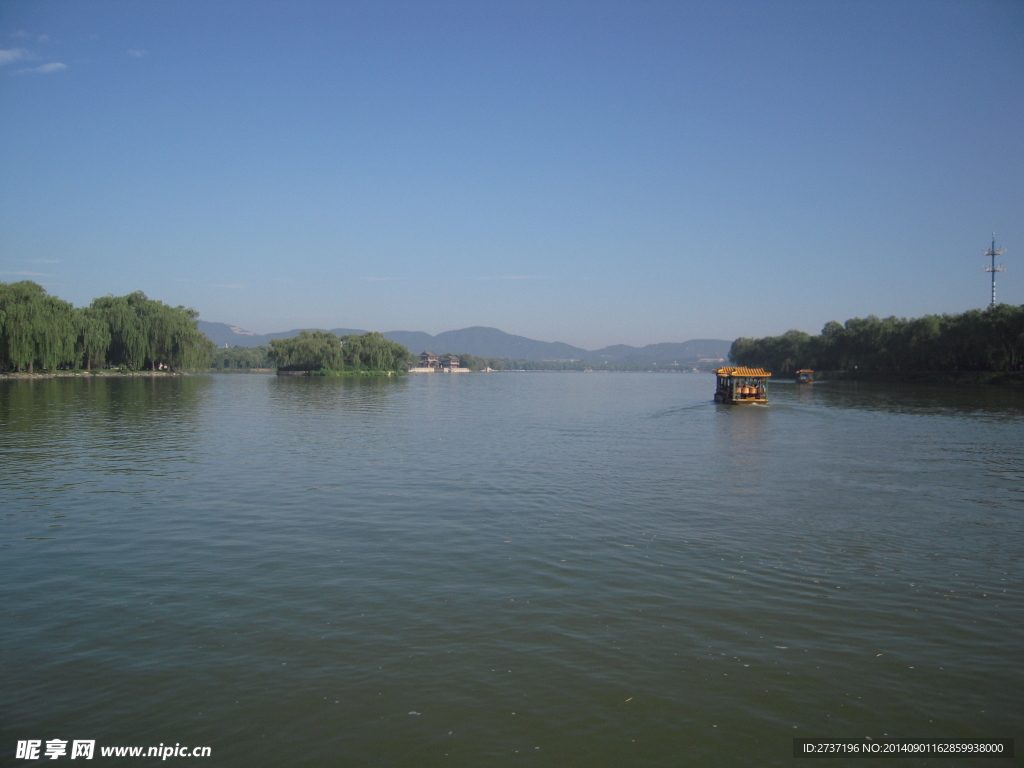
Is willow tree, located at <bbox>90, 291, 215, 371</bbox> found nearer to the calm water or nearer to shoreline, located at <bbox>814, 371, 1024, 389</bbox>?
the calm water

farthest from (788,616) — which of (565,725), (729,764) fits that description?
(565,725)

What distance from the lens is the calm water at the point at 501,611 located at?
598 cm

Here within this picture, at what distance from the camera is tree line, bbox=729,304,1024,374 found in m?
77.0

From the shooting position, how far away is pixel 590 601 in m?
8.91

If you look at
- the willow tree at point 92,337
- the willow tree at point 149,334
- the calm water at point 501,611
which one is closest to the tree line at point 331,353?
the willow tree at point 149,334

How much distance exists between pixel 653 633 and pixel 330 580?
4.77 m

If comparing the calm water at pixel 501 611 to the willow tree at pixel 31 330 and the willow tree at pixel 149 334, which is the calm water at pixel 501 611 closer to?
the willow tree at pixel 31 330

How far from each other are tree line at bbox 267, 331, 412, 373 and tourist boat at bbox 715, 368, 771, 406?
300ft

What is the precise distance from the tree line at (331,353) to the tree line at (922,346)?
87128mm

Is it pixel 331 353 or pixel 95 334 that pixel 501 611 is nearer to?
pixel 95 334

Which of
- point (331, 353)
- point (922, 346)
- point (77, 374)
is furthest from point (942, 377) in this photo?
point (77, 374)

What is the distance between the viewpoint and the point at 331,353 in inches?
5123

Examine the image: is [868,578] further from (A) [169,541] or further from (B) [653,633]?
(A) [169,541]

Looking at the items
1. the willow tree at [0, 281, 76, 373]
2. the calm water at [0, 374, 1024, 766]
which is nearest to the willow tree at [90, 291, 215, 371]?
the willow tree at [0, 281, 76, 373]
